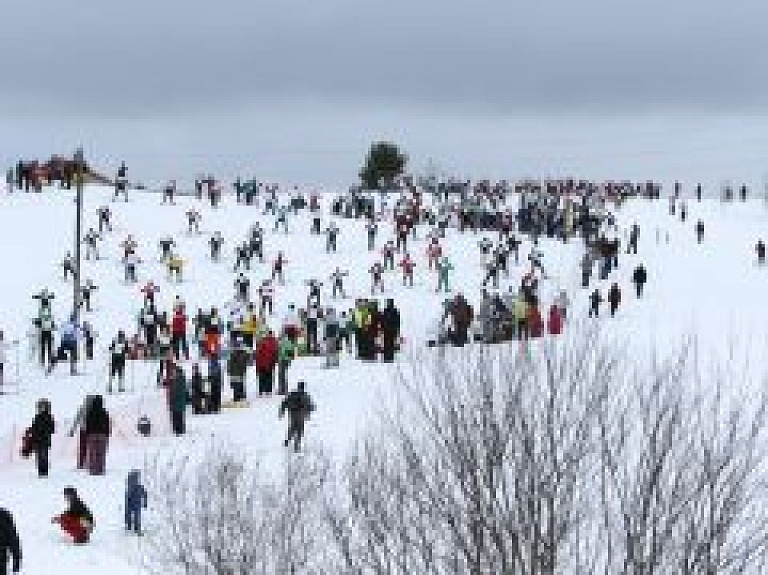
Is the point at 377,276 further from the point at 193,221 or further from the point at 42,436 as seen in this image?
the point at 42,436

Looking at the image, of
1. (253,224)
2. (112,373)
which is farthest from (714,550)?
(253,224)

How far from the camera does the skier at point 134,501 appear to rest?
26.6 metres

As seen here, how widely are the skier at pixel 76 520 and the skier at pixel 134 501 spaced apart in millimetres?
641

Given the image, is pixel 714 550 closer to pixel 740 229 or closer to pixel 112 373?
pixel 112 373

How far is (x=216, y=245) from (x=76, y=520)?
34.6 metres

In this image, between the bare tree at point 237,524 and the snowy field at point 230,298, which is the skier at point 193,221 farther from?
the bare tree at point 237,524

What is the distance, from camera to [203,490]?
82.3 feet

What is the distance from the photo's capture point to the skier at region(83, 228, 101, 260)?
59.0 meters

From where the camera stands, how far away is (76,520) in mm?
26281

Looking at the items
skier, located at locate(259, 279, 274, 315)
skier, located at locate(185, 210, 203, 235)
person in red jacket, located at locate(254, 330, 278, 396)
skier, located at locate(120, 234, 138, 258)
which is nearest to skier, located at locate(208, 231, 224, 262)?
skier, located at locate(185, 210, 203, 235)

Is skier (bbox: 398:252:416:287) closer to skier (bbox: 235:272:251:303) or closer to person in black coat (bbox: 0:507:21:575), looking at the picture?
skier (bbox: 235:272:251:303)

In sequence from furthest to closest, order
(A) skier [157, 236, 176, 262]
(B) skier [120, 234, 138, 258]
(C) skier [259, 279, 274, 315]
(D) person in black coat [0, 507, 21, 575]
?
(A) skier [157, 236, 176, 262]
(B) skier [120, 234, 138, 258]
(C) skier [259, 279, 274, 315]
(D) person in black coat [0, 507, 21, 575]

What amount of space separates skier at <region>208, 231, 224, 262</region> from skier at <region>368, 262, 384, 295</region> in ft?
19.4

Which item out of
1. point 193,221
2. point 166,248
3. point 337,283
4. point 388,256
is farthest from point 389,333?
point 193,221
